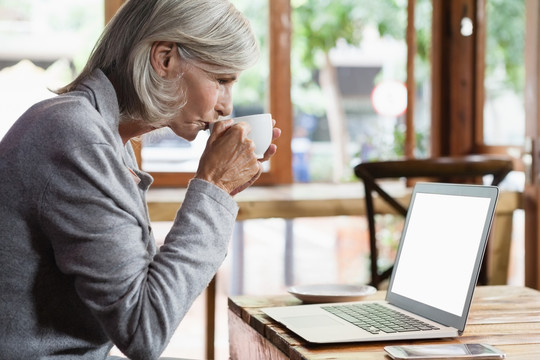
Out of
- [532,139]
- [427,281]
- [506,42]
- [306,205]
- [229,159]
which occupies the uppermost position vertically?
[506,42]

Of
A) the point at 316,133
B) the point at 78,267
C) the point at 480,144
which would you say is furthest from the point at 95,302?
the point at 480,144

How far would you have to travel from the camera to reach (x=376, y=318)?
47.8 inches

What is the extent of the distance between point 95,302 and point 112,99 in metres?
0.37

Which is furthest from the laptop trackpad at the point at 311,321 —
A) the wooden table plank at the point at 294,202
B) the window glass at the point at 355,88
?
the window glass at the point at 355,88

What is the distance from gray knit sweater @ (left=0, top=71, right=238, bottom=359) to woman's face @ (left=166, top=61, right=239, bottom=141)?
0.74ft

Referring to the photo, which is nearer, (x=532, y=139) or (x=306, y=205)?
(x=306, y=205)

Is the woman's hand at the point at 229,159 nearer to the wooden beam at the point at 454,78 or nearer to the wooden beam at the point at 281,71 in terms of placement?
the wooden beam at the point at 281,71

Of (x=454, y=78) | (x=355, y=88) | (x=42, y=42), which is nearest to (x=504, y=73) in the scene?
(x=454, y=78)

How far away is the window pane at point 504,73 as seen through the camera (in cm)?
335

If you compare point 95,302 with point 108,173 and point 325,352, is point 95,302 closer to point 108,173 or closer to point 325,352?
point 108,173

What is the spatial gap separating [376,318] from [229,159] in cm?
36

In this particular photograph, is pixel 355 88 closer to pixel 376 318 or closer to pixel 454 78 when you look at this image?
pixel 454 78

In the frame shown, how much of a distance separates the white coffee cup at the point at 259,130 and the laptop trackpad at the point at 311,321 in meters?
0.34

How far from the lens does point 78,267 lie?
1.04 metres
